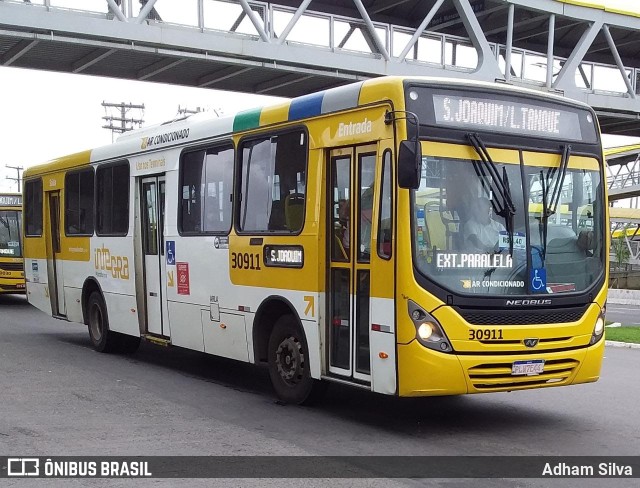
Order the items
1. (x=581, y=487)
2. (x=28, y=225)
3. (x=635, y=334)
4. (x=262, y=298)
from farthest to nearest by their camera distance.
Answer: (x=635, y=334)
(x=28, y=225)
(x=262, y=298)
(x=581, y=487)

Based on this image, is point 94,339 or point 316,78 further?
point 316,78

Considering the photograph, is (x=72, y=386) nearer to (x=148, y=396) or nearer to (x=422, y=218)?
(x=148, y=396)

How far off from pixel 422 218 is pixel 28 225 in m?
11.3

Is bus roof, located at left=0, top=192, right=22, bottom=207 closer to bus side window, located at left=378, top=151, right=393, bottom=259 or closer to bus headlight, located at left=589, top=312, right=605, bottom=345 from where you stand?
bus side window, located at left=378, top=151, right=393, bottom=259

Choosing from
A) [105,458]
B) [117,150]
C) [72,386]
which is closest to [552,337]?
[105,458]

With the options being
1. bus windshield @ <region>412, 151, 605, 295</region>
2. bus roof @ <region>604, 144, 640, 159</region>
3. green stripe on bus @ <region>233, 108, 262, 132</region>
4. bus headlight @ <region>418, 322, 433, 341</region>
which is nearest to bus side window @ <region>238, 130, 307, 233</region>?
green stripe on bus @ <region>233, 108, 262, 132</region>

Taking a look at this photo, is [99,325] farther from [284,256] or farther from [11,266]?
[11,266]

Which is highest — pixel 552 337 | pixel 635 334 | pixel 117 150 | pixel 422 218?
pixel 117 150

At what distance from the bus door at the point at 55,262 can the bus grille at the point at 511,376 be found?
925 centimetres

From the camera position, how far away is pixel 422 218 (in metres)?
7.70

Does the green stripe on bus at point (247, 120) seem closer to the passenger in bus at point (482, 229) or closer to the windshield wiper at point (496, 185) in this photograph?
the windshield wiper at point (496, 185)

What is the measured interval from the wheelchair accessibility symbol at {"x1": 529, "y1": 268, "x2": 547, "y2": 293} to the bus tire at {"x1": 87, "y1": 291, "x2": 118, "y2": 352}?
7398 mm

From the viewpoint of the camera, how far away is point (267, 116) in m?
9.66

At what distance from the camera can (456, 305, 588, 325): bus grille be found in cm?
767
